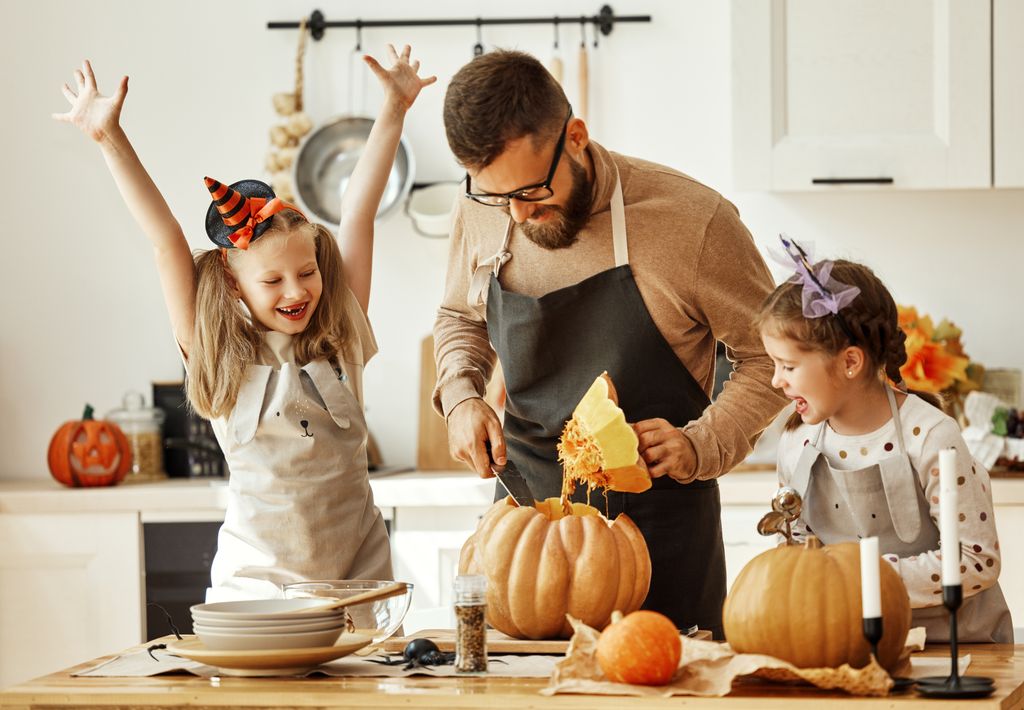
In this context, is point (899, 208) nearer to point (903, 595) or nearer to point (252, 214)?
point (252, 214)

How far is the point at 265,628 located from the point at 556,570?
0.36 metres

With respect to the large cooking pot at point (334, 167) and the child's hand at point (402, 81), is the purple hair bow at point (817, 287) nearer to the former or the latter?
the child's hand at point (402, 81)

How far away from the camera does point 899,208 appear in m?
3.48

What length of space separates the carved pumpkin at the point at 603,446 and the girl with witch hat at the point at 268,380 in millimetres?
490

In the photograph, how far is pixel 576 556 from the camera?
151 centimetres

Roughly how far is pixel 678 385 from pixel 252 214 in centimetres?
70

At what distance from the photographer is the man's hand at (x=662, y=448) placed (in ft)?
5.42

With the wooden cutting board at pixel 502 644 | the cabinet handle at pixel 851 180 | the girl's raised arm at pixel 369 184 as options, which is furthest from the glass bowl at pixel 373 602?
the cabinet handle at pixel 851 180

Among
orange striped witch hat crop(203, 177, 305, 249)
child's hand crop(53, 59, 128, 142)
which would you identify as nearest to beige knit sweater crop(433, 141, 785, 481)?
orange striped witch hat crop(203, 177, 305, 249)

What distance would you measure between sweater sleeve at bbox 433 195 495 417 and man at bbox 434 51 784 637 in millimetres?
10

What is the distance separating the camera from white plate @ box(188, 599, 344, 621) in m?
1.33

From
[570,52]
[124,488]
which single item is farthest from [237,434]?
[570,52]

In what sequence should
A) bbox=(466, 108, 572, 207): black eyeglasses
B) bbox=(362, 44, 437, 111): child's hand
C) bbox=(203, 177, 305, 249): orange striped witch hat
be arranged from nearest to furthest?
bbox=(466, 108, 572, 207): black eyeglasses → bbox=(203, 177, 305, 249): orange striped witch hat → bbox=(362, 44, 437, 111): child's hand

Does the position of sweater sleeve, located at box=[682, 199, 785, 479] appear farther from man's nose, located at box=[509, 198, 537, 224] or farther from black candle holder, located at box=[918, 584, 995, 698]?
black candle holder, located at box=[918, 584, 995, 698]
